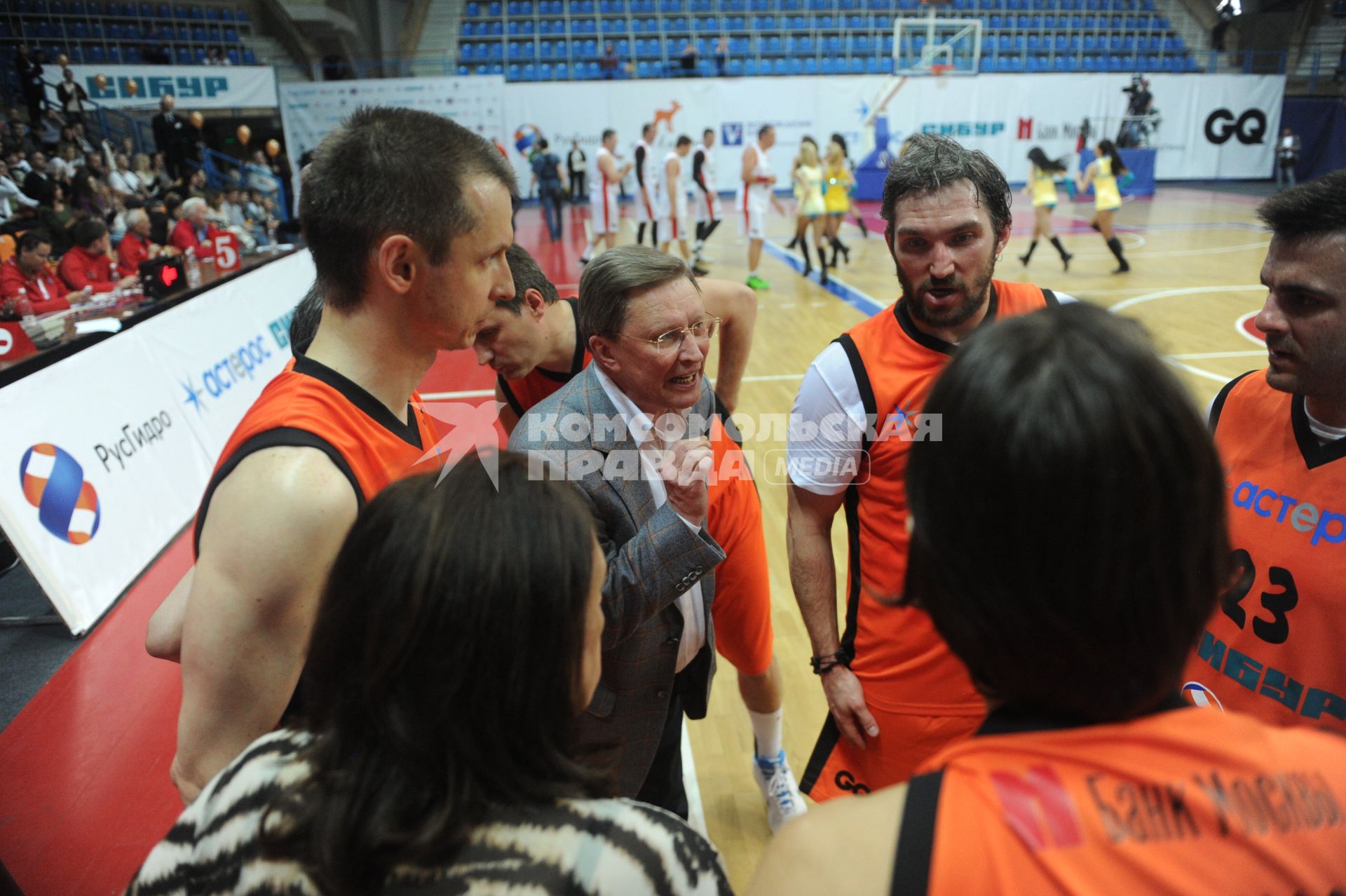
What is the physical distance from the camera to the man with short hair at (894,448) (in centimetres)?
178

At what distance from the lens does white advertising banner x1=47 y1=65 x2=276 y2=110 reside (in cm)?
1584

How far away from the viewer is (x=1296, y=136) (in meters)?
20.0

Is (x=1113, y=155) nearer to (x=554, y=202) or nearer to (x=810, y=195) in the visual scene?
(x=810, y=195)

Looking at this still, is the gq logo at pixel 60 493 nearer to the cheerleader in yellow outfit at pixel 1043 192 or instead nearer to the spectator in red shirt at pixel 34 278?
the spectator in red shirt at pixel 34 278

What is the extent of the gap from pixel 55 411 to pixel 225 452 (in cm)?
354

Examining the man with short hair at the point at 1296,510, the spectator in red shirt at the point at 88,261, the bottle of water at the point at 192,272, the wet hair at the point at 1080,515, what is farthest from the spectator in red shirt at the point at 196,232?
the wet hair at the point at 1080,515

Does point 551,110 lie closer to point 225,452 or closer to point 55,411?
point 55,411

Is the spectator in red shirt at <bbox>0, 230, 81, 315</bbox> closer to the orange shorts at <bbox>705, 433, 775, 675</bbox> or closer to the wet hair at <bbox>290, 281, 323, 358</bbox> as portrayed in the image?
the wet hair at <bbox>290, 281, 323, 358</bbox>

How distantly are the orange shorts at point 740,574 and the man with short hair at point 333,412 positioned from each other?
793 mm

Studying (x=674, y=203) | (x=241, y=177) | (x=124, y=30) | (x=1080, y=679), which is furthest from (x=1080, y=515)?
(x=124, y=30)

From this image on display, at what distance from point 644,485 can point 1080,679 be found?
1.16 m

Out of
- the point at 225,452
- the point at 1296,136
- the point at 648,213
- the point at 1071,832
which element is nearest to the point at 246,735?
the point at 225,452

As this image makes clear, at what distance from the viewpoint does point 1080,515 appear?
0.70m

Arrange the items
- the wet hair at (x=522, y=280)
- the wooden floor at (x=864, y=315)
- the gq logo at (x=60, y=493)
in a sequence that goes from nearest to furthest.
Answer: the wet hair at (x=522, y=280)
the wooden floor at (x=864, y=315)
the gq logo at (x=60, y=493)
